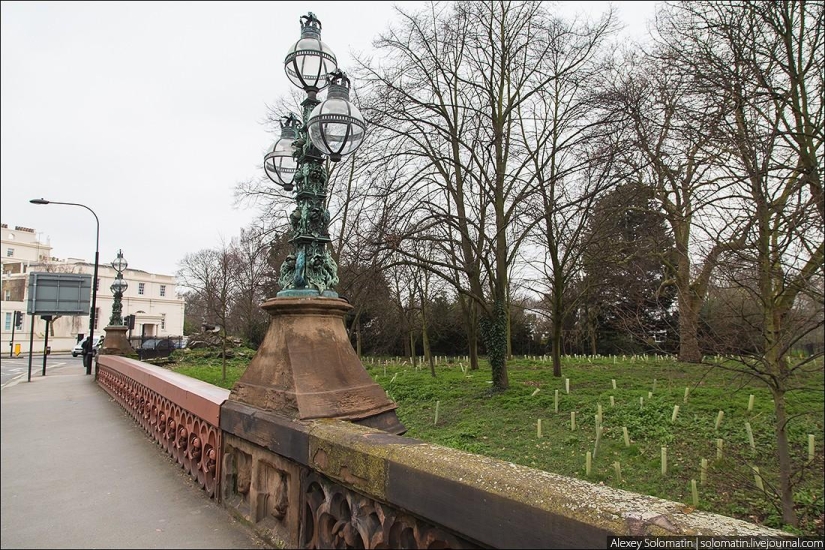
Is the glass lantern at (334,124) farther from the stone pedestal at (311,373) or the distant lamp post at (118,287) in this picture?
the distant lamp post at (118,287)

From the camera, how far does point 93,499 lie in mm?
3459

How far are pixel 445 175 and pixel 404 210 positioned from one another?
196cm

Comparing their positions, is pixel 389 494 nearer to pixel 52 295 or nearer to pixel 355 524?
pixel 355 524

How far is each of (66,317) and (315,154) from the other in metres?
7.26

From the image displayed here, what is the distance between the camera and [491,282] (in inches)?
594

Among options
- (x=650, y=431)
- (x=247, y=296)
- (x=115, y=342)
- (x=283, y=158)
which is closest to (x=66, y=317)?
(x=283, y=158)

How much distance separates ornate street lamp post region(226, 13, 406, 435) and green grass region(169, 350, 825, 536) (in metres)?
3.32

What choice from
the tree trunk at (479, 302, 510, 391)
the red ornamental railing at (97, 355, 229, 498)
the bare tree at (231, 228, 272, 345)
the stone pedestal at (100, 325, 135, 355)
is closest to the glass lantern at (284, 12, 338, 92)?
the red ornamental railing at (97, 355, 229, 498)

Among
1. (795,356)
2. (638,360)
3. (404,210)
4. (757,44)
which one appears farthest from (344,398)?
(638,360)

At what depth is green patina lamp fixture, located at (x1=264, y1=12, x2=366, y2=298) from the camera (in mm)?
3721

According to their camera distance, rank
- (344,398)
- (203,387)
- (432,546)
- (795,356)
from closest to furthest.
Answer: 1. (432,546)
2. (344,398)
3. (795,356)
4. (203,387)

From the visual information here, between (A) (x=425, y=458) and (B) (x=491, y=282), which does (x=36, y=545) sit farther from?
(B) (x=491, y=282)

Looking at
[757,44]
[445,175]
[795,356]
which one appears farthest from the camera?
[445,175]

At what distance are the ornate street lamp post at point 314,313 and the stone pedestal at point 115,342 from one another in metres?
14.9
